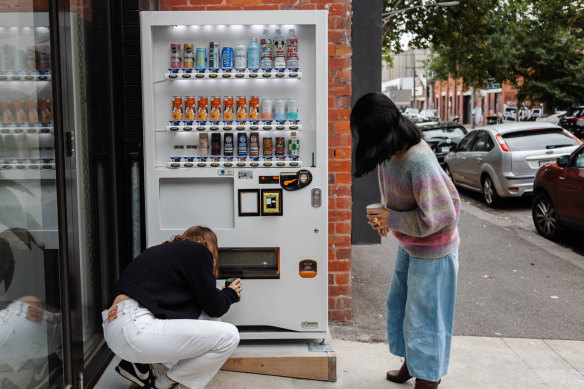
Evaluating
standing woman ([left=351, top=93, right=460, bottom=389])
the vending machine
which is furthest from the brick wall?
standing woman ([left=351, top=93, right=460, bottom=389])

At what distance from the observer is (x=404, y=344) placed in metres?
3.80

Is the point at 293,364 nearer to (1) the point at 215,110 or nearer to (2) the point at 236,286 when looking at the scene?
(2) the point at 236,286

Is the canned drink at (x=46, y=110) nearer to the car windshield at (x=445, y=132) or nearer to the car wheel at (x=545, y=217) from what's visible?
the car wheel at (x=545, y=217)

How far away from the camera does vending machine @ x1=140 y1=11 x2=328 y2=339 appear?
4.12 m

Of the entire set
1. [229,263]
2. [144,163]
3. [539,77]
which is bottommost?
[229,263]

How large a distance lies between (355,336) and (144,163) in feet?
7.44

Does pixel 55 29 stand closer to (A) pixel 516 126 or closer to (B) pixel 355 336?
(B) pixel 355 336

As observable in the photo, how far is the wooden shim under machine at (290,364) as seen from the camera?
4074mm

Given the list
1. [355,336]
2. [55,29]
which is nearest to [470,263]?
[355,336]

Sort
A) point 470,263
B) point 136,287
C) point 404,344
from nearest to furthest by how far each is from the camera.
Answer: point 136,287
point 404,344
point 470,263

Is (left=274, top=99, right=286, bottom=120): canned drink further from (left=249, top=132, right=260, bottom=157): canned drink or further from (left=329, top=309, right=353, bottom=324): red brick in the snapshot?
(left=329, top=309, right=353, bottom=324): red brick

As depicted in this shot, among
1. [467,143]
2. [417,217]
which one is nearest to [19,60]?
[417,217]

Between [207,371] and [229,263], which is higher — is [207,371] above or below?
below

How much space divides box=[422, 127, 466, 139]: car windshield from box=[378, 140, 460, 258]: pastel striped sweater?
14009 millimetres
